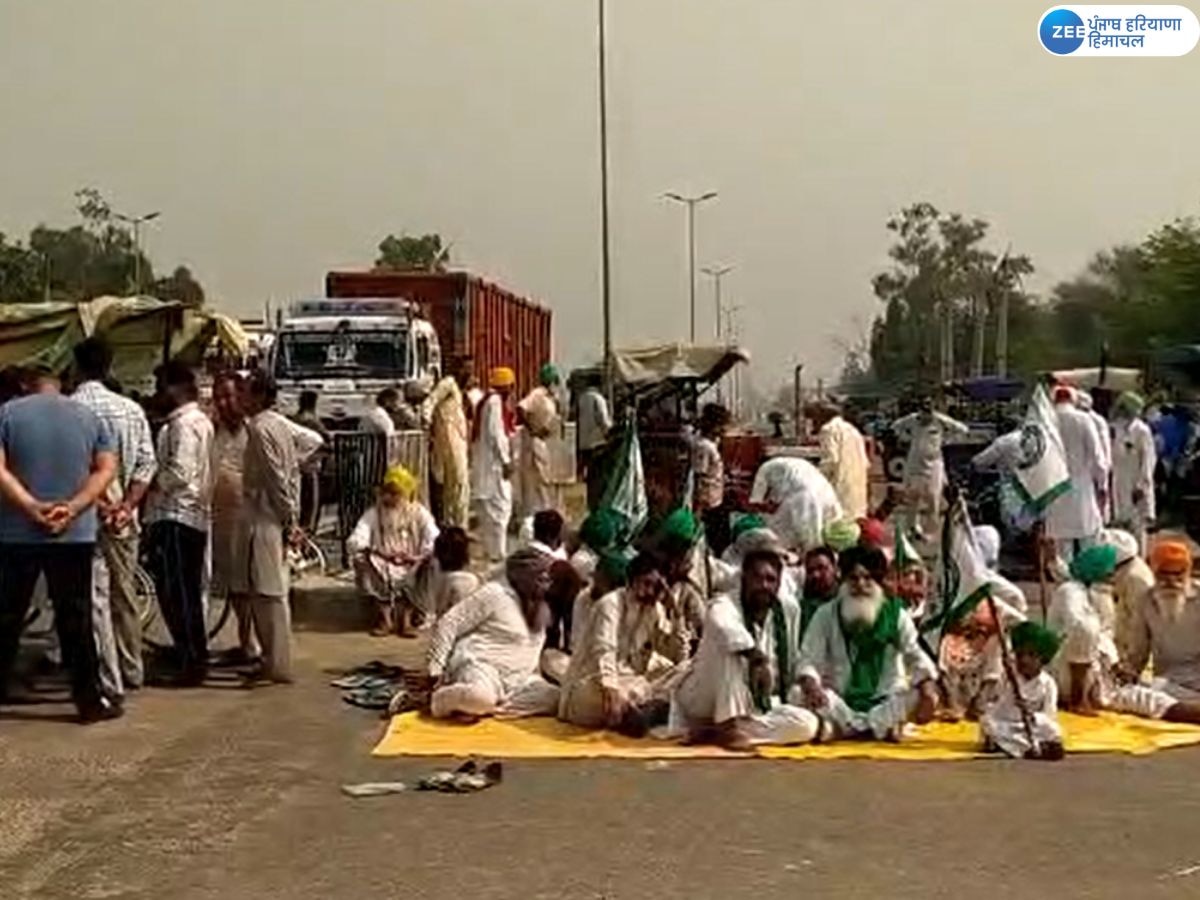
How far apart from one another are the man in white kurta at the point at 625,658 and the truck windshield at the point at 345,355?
609 inches

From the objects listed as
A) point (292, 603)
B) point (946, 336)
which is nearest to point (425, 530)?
point (292, 603)

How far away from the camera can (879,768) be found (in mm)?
9070

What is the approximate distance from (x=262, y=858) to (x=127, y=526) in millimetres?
3873

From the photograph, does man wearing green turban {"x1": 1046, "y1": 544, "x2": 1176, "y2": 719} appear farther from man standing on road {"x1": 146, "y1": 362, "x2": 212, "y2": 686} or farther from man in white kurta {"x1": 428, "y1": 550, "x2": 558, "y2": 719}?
man standing on road {"x1": 146, "y1": 362, "x2": 212, "y2": 686}

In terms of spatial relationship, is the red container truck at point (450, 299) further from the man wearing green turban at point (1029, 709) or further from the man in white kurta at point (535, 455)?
the man wearing green turban at point (1029, 709)

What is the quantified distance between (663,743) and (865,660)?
3.69 ft

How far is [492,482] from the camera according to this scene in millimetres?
16219

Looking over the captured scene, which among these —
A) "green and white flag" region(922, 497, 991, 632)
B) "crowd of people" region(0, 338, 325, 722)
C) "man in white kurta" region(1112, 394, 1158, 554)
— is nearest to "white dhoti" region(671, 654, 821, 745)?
"green and white flag" region(922, 497, 991, 632)

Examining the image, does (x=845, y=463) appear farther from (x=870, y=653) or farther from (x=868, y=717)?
(x=868, y=717)

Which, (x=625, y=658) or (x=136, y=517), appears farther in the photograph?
(x=136, y=517)

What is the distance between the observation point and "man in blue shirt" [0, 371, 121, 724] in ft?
32.4

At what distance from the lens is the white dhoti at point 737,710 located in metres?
9.51

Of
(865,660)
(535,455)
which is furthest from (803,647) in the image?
(535,455)

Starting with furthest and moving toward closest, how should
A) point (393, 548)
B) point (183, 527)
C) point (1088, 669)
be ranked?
1. point (393, 548)
2. point (183, 527)
3. point (1088, 669)
